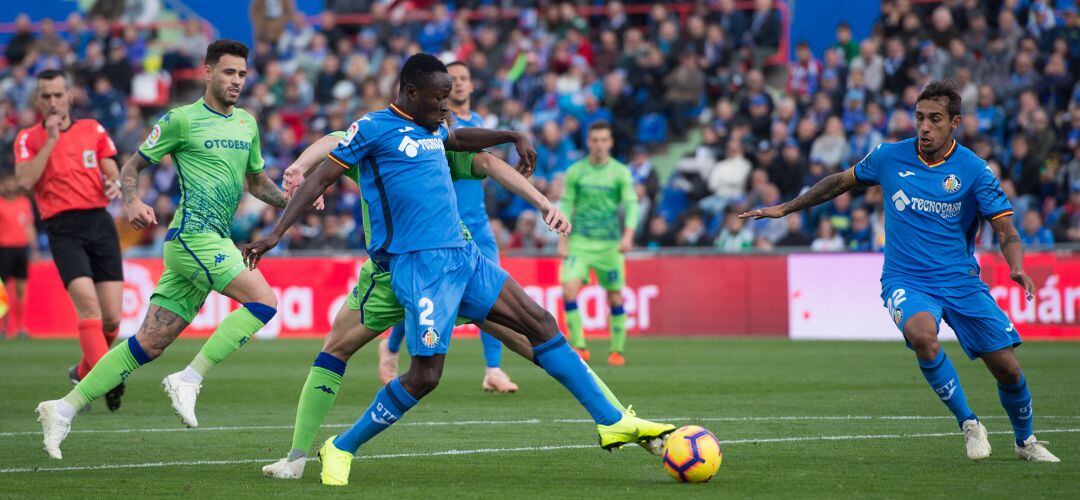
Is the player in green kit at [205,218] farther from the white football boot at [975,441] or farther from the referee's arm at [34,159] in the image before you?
the white football boot at [975,441]

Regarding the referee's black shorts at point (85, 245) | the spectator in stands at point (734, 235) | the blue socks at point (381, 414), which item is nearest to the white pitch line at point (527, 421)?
the referee's black shorts at point (85, 245)

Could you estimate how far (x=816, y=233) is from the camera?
73.6ft

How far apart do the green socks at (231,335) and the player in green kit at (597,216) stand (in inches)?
303

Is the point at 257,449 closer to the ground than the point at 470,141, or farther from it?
closer to the ground

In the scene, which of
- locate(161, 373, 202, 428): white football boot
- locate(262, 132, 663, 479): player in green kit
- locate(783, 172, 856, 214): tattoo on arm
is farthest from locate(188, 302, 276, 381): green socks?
locate(783, 172, 856, 214): tattoo on arm

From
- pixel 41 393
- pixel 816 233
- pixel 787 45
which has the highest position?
pixel 787 45

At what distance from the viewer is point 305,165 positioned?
866 cm

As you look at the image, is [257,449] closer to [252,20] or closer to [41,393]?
[41,393]

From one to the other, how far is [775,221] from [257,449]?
1485 cm

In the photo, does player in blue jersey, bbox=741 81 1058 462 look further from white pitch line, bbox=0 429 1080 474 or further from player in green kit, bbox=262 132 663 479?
player in green kit, bbox=262 132 663 479

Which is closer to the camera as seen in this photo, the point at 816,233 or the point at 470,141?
the point at 470,141

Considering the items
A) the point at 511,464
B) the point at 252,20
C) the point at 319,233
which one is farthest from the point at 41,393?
the point at 252,20

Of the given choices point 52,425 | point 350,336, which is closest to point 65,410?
point 52,425

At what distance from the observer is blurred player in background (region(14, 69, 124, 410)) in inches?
465
